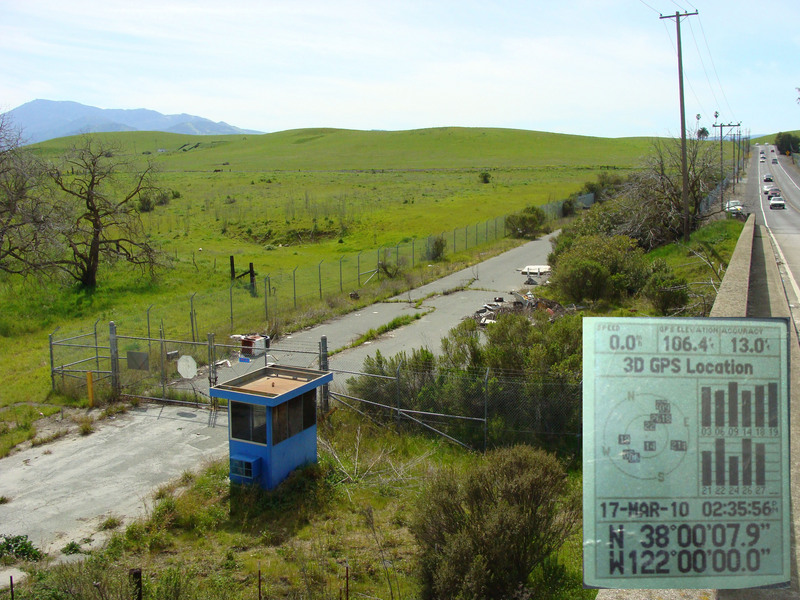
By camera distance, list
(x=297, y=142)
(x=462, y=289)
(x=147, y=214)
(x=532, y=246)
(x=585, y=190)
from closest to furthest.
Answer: (x=462, y=289) < (x=532, y=246) < (x=147, y=214) < (x=585, y=190) < (x=297, y=142)

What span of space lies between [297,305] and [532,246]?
2177 centimetres

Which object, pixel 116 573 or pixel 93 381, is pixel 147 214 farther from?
pixel 116 573

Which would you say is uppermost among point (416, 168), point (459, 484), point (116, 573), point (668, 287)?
point (416, 168)

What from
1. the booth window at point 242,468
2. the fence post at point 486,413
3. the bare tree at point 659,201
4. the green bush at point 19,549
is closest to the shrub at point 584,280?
the bare tree at point 659,201

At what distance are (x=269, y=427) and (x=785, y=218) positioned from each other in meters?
46.9

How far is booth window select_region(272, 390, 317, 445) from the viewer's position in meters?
12.1

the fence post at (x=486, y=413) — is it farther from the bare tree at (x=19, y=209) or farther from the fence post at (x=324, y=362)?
the bare tree at (x=19, y=209)

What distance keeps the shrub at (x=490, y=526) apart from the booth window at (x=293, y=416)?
4489 millimetres

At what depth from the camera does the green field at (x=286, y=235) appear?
85.9 feet

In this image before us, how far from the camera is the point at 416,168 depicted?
384 ft

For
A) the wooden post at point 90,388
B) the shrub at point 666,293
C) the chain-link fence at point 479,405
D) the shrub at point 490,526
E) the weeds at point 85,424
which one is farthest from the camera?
the shrub at point 666,293

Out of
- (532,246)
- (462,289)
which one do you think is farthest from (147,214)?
(462,289)

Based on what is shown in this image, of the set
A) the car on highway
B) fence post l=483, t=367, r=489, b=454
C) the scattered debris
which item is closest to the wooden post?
fence post l=483, t=367, r=489, b=454

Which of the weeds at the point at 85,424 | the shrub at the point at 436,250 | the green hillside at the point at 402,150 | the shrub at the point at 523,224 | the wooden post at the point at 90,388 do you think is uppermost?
the green hillside at the point at 402,150
